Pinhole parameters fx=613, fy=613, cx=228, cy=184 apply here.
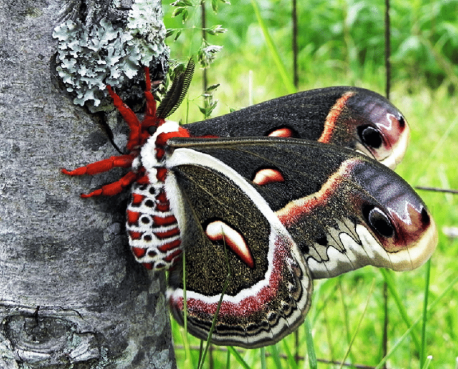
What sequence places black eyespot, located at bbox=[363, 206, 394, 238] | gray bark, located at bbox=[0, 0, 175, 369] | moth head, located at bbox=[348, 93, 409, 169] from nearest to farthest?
gray bark, located at bbox=[0, 0, 175, 369]
black eyespot, located at bbox=[363, 206, 394, 238]
moth head, located at bbox=[348, 93, 409, 169]

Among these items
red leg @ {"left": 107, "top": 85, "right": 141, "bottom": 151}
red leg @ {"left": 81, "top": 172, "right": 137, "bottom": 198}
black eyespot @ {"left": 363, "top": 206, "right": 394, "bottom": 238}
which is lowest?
black eyespot @ {"left": 363, "top": 206, "right": 394, "bottom": 238}

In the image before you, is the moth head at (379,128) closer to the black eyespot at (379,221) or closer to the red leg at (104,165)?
the black eyespot at (379,221)

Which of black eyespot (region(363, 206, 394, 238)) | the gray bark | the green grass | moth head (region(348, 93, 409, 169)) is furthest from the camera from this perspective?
the green grass

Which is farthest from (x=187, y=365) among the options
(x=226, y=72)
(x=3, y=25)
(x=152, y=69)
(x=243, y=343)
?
(x=226, y=72)

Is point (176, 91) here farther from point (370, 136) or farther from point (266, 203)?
point (370, 136)

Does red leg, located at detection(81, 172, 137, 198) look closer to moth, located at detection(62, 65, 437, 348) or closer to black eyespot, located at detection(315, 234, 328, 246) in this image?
moth, located at detection(62, 65, 437, 348)

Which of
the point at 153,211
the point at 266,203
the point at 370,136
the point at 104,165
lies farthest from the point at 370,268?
the point at 104,165

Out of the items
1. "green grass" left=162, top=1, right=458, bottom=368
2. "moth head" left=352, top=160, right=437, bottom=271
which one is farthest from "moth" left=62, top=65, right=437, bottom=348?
"green grass" left=162, top=1, right=458, bottom=368
